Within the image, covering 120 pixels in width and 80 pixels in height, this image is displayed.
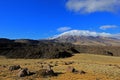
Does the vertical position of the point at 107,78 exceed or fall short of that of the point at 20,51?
it falls short

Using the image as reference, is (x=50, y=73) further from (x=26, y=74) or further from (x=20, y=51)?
(x=20, y=51)

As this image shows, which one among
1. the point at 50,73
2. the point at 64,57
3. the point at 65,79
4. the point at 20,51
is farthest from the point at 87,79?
the point at 20,51

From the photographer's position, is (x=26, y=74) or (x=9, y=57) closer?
(x=26, y=74)

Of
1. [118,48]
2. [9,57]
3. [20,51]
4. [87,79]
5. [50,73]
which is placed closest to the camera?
[87,79]

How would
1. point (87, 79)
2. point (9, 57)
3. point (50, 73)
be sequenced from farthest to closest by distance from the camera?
1. point (9, 57)
2. point (50, 73)
3. point (87, 79)

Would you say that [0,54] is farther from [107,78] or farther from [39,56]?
[107,78]

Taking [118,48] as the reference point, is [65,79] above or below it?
below

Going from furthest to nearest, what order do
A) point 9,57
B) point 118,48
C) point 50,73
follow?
1. point 118,48
2. point 9,57
3. point 50,73

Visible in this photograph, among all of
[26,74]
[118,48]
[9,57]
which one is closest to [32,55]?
[9,57]

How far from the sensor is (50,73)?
31422 mm

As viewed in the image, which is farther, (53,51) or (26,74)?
(53,51)

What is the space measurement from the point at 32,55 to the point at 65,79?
46884mm

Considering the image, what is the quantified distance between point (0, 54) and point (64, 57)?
1997 cm

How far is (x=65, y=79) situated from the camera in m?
28.6
